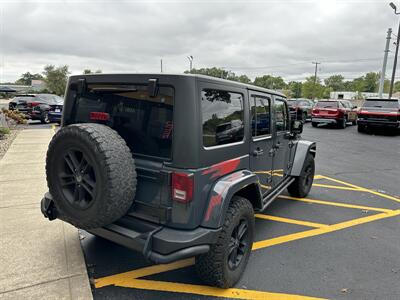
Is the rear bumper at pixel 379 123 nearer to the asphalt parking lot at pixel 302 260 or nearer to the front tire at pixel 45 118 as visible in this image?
the asphalt parking lot at pixel 302 260

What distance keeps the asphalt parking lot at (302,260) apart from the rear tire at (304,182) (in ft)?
0.45

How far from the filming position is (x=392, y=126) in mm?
14828

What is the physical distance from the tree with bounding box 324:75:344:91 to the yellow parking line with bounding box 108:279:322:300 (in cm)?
12845

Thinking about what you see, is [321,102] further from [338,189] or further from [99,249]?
[99,249]

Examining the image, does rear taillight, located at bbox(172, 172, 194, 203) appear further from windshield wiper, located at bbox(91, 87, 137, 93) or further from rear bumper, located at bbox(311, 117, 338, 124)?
rear bumper, located at bbox(311, 117, 338, 124)

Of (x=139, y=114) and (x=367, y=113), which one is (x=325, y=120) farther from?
(x=139, y=114)

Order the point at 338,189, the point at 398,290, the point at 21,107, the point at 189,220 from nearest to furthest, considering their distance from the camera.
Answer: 1. the point at 189,220
2. the point at 398,290
3. the point at 338,189
4. the point at 21,107

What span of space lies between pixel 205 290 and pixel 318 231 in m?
2.06

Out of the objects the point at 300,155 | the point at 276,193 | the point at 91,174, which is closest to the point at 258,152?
the point at 276,193

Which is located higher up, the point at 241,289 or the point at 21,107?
the point at 21,107

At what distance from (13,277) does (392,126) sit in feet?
54.2

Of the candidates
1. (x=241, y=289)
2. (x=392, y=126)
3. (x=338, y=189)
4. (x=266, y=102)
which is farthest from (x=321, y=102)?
(x=241, y=289)

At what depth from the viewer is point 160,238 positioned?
232 cm

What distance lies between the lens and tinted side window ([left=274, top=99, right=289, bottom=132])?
4.07 meters
